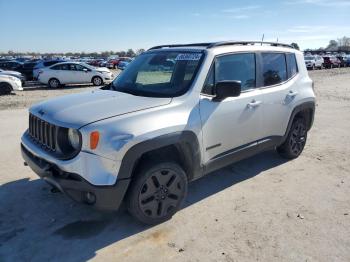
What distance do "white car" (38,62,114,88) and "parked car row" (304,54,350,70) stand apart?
2614 cm

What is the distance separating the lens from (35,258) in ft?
10.6

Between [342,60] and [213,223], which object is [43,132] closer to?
[213,223]

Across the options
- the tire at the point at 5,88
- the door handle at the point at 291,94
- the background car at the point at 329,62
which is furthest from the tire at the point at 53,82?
the background car at the point at 329,62


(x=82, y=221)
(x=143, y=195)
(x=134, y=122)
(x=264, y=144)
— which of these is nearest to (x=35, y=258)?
(x=82, y=221)

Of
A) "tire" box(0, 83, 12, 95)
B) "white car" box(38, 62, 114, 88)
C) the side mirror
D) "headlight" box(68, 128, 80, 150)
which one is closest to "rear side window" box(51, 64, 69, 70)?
"white car" box(38, 62, 114, 88)

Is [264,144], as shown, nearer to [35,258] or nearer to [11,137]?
[35,258]

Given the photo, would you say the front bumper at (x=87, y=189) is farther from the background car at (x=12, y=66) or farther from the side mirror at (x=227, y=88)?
the background car at (x=12, y=66)

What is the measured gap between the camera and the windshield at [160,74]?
4.06 m

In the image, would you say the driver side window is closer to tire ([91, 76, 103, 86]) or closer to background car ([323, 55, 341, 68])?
tire ([91, 76, 103, 86])

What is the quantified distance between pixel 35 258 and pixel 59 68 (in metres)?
18.5

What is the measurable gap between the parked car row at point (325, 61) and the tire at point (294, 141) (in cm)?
3508

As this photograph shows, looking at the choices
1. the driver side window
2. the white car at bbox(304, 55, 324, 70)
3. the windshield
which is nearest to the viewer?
the windshield

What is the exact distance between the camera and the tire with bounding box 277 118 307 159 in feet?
19.0

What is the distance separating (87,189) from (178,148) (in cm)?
110
